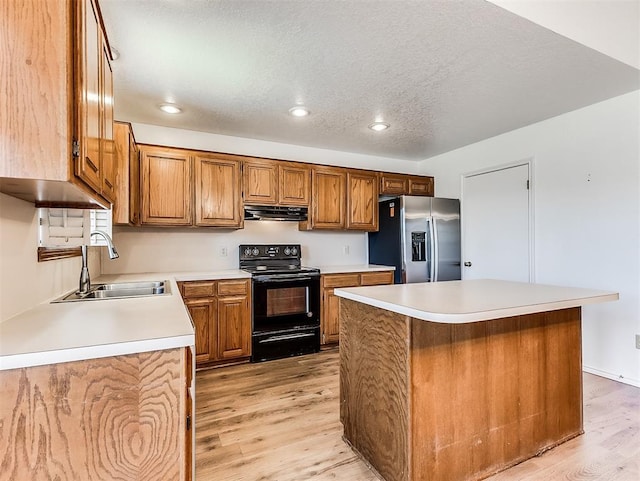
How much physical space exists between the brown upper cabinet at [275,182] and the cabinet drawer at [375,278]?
1.09 metres

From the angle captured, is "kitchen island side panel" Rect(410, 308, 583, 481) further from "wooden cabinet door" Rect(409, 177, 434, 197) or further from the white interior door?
"wooden cabinet door" Rect(409, 177, 434, 197)

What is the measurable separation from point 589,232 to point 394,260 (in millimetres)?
1897

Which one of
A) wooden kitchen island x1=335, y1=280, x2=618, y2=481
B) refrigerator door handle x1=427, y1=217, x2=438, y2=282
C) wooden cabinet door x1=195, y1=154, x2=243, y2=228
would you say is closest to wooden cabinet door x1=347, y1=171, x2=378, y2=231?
refrigerator door handle x1=427, y1=217, x2=438, y2=282

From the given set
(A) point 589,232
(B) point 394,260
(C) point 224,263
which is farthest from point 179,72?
(A) point 589,232

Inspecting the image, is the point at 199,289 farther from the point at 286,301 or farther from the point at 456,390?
the point at 456,390

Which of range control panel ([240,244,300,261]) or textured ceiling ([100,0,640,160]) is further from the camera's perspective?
range control panel ([240,244,300,261])

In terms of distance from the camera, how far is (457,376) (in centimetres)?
166

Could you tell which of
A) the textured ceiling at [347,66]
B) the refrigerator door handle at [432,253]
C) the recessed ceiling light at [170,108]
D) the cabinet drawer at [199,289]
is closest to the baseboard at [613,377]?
the refrigerator door handle at [432,253]

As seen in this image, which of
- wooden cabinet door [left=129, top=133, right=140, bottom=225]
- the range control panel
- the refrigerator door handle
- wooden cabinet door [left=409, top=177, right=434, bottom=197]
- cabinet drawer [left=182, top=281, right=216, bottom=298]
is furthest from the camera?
wooden cabinet door [left=409, top=177, right=434, bottom=197]

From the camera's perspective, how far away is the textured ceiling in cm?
179

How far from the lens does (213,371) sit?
3160 mm

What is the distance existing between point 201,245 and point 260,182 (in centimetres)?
95

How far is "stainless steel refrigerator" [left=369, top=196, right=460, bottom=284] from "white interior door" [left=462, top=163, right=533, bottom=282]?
16 centimetres

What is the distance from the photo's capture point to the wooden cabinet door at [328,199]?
397 cm
